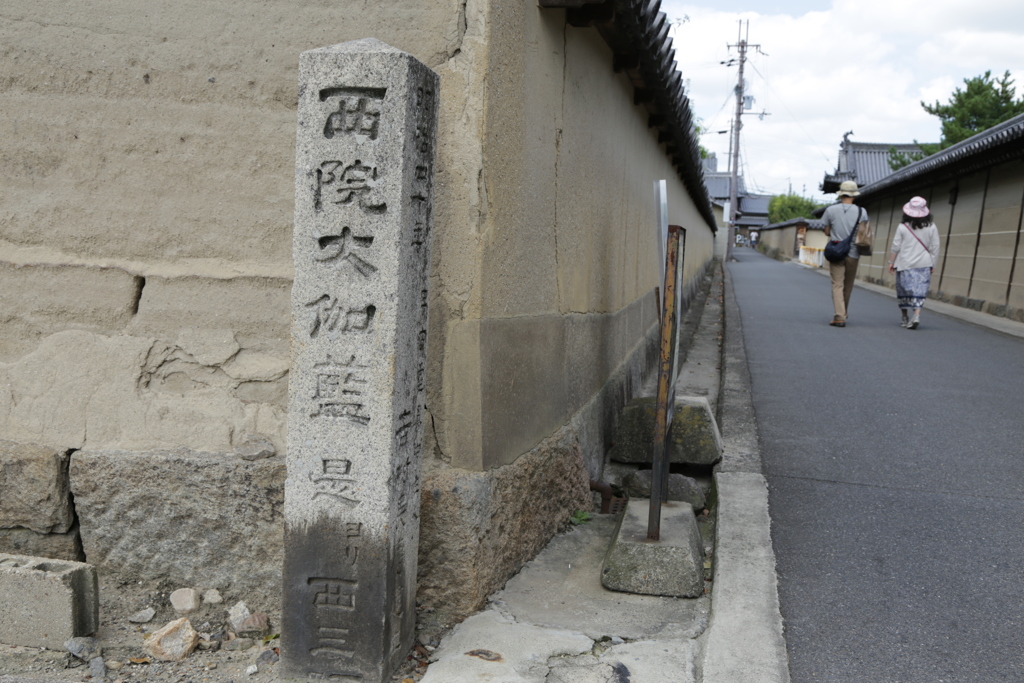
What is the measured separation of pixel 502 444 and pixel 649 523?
827mm

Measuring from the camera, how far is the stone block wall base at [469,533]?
3.01 meters

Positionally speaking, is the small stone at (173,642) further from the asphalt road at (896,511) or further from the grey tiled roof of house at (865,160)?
the grey tiled roof of house at (865,160)

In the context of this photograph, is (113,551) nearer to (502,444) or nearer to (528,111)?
(502,444)

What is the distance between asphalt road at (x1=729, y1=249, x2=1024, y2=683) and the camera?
117 inches

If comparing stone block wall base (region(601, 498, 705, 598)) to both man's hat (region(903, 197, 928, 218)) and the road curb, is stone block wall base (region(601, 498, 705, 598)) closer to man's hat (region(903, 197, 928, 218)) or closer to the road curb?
the road curb

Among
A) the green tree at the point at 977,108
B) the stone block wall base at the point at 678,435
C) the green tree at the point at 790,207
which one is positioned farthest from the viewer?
the green tree at the point at 790,207

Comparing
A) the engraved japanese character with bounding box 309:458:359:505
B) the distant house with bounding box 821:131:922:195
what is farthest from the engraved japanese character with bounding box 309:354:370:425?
the distant house with bounding box 821:131:922:195

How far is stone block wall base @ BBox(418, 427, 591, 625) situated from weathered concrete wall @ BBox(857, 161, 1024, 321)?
13023 millimetres

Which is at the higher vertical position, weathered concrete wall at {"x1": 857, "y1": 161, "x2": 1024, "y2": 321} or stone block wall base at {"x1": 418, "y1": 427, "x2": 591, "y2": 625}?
weathered concrete wall at {"x1": 857, "y1": 161, "x2": 1024, "y2": 321}

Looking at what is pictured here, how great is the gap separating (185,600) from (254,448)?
2.20ft

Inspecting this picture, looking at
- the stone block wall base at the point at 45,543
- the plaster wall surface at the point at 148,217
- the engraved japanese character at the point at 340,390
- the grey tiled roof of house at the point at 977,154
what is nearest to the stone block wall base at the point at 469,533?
the engraved japanese character at the point at 340,390

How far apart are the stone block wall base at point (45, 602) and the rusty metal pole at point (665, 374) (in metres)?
2.30

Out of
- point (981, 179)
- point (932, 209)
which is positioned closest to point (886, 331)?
point (981, 179)

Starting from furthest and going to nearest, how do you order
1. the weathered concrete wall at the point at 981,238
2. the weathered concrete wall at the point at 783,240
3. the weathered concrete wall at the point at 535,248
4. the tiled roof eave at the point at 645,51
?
the weathered concrete wall at the point at 783,240 < the weathered concrete wall at the point at 981,238 < the tiled roof eave at the point at 645,51 < the weathered concrete wall at the point at 535,248
